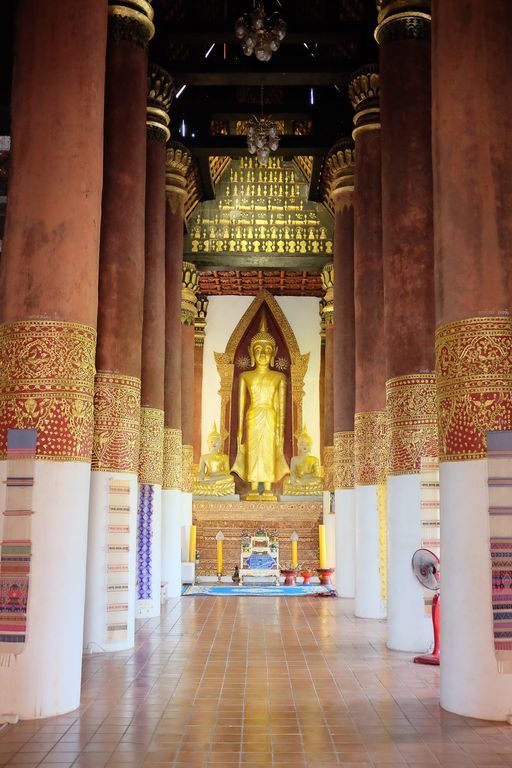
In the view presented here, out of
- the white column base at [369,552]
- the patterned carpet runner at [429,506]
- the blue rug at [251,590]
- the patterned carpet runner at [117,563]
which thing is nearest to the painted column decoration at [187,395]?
the blue rug at [251,590]

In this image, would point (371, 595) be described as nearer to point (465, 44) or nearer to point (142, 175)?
point (142, 175)

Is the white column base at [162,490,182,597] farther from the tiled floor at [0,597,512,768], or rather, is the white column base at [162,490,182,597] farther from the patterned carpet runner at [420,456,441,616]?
the patterned carpet runner at [420,456,441,616]

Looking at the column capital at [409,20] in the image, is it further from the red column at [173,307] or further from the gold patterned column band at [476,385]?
the red column at [173,307]

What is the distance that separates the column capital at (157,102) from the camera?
13039 mm

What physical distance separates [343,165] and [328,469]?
767cm

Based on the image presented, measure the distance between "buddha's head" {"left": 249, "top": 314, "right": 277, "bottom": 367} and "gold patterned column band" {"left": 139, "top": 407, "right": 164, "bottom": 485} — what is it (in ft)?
37.1

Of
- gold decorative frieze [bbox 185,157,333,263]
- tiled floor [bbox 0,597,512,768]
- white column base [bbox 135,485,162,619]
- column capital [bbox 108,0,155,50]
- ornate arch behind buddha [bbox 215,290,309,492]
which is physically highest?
gold decorative frieze [bbox 185,157,333,263]

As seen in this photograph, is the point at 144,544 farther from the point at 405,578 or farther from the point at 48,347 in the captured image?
the point at 48,347

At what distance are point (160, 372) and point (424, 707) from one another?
712 cm

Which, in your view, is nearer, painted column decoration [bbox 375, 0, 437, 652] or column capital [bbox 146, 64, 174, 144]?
painted column decoration [bbox 375, 0, 437, 652]

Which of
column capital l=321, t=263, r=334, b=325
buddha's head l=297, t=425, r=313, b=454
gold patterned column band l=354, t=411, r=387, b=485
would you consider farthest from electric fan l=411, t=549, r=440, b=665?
buddha's head l=297, t=425, r=313, b=454

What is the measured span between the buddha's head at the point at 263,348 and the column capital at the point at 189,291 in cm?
272

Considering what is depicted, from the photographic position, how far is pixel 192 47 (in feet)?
51.2

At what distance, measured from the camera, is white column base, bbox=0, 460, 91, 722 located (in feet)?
19.8
